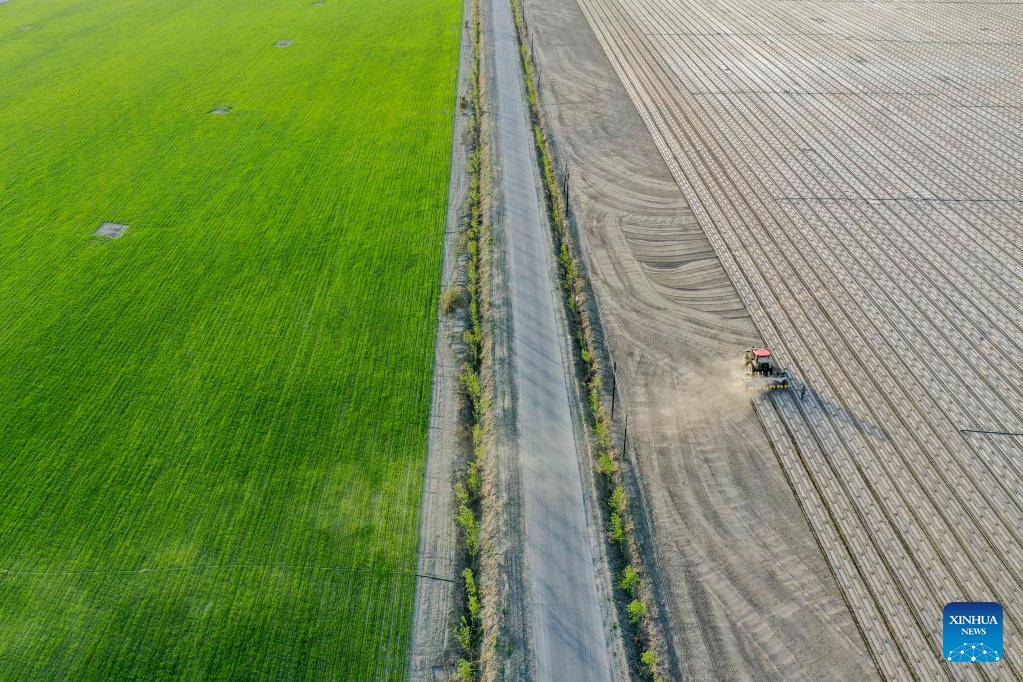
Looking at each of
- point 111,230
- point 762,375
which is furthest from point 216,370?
point 762,375

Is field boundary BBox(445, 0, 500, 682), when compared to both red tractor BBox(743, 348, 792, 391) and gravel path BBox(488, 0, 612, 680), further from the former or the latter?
red tractor BBox(743, 348, 792, 391)

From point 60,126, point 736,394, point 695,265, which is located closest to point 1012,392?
point 736,394

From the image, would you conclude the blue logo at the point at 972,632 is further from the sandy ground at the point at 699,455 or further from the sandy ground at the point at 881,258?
the sandy ground at the point at 699,455

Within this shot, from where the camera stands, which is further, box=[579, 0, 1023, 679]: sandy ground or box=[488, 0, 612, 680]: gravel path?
box=[579, 0, 1023, 679]: sandy ground

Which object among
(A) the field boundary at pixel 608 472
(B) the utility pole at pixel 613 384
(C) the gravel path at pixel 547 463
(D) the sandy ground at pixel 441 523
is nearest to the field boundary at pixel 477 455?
(D) the sandy ground at pixel 441 523

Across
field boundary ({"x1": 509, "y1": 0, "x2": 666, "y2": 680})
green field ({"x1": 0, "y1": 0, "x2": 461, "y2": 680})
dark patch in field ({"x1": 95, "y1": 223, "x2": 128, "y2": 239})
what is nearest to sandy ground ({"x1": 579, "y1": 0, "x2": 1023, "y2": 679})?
field boundary ({"x1": 509, "y1": 0, "x2": 666, "y2": 680})
